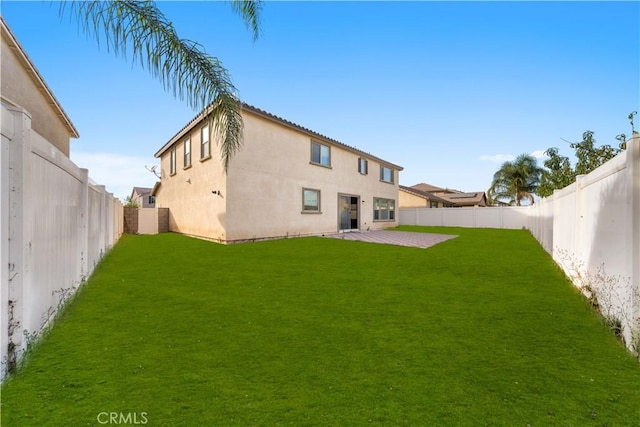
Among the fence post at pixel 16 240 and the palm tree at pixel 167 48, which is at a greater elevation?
the palm tree at pixel 167 48

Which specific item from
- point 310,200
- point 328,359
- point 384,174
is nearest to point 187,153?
point 310,200

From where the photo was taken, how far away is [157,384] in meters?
2.25

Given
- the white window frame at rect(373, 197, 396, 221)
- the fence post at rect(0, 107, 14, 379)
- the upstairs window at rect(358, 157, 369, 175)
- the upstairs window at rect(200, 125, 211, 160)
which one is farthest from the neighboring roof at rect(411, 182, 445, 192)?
the fence post at rect(0, 107, 14, 379)

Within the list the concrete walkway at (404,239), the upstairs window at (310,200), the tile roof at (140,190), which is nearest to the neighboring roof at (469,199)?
the concrete walkway at (404,239)

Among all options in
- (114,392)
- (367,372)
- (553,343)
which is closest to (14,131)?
(114,392)

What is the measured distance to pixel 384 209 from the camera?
2220cm

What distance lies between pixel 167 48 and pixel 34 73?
9.16 m

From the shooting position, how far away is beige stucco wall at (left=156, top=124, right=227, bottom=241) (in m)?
11.9

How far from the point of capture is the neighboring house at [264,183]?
1188 centimetres

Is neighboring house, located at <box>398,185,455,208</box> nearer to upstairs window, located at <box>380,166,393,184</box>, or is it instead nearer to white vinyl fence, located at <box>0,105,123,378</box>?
upstairs window, located at <box>380,166,393,184</box>

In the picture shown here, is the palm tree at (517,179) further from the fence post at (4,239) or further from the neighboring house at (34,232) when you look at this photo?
the fence post at (4,239)

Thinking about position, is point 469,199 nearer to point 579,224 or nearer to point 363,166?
point 363,166

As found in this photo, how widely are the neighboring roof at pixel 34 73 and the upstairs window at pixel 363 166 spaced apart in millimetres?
15652

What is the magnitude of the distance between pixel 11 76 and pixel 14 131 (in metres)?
9.65
